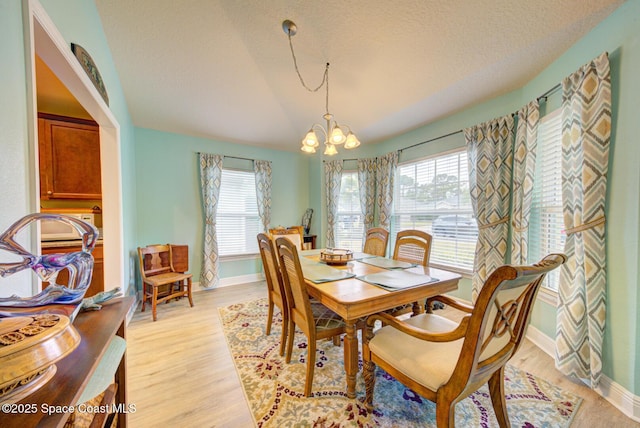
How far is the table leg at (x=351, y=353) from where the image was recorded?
55.4 inches

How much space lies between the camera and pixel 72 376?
20.7 inches

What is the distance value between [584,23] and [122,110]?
438 centimetres

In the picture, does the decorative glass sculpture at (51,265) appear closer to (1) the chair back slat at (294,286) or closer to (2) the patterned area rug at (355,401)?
(1) the chair back slat at (294,286)

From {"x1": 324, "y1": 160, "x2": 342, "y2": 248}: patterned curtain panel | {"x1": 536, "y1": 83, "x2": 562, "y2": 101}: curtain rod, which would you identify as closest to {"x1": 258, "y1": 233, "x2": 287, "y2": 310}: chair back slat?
{"x1": 324, "y1": 160, "x2": 342, "y2": 248}: patterned curtain panel

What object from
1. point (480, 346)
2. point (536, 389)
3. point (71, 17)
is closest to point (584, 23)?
point (480, 346)

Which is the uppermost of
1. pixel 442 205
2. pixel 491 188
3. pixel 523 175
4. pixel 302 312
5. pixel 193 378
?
pixel 523 175

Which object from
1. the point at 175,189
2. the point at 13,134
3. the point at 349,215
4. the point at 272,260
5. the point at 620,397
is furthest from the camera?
the point at 349,215

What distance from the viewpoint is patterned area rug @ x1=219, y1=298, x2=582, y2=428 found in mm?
1350

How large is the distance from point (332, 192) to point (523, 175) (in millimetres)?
2710

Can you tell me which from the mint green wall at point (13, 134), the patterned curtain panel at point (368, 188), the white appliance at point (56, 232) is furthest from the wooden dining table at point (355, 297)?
the white appliance at point (56, 232)

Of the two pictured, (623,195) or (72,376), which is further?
(623,195)

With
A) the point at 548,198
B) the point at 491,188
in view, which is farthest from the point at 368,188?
the point at 548,198

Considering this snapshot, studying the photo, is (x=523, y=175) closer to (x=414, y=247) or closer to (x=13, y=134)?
(x=414, y=247)

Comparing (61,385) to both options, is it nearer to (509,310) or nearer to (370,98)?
(509,310)
